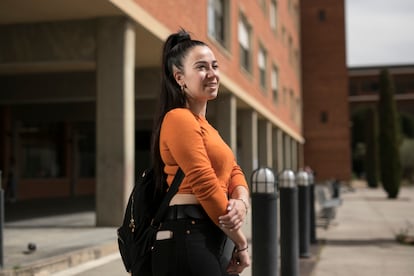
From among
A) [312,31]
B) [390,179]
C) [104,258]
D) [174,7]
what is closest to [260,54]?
[390,179]

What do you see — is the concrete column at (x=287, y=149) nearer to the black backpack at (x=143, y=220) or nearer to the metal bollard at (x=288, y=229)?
the metal bollard at (x=288, y=229)

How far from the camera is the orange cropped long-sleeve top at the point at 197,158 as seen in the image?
7.27 feet

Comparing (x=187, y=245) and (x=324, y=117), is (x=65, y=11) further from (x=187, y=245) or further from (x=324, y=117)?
(x=324, y=117)

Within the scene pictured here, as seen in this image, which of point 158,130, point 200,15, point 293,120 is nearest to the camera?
point 158,130

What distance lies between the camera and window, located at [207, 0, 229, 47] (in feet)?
56.1

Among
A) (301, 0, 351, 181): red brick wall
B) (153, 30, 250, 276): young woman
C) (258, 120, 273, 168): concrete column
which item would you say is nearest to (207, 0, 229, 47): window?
(258, 120, 273, 168): concrete column

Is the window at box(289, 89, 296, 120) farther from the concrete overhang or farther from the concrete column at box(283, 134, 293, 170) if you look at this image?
the concrete overhang

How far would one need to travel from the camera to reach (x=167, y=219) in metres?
2.31

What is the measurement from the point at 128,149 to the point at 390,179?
19.0m

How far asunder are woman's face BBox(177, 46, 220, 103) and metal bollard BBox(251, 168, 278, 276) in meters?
1.83

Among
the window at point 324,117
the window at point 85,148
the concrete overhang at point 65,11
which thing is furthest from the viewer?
the window at point 324,117

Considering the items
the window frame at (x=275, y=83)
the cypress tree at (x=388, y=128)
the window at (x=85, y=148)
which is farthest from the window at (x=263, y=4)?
the window at (x=85, y=148)

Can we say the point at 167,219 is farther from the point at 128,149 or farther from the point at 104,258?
the point at 128,149

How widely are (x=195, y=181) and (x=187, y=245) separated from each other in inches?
10.5
